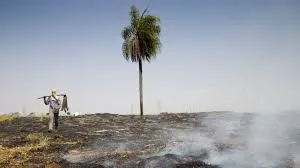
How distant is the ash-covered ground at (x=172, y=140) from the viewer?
1335 cm

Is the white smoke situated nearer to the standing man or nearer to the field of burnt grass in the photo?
the field of burnt grass

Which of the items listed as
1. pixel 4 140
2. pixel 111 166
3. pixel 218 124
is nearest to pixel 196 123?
pixel 218 124

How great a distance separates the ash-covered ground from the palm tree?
4.33 metres

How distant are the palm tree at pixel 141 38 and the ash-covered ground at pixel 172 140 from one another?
14.2 ft

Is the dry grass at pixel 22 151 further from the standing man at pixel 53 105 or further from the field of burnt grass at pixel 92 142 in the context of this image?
the standing man at pixel 53 105

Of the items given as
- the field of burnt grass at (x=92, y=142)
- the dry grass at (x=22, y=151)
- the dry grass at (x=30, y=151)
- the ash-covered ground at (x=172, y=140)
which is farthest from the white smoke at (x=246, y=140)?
the dry grass at (x=22, y=151)

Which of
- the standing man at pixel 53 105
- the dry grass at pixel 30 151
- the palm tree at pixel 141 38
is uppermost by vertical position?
the palm tree at pixel 141 38

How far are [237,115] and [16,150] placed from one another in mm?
17114

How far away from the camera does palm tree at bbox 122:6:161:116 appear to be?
28656 millimetres

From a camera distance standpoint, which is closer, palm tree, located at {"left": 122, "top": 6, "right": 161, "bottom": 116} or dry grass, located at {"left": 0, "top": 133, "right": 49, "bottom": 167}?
dry grass, located at {"left": 0, "top": 133, "right": 49, "bottom": 167}

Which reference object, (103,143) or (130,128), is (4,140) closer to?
(103,143)

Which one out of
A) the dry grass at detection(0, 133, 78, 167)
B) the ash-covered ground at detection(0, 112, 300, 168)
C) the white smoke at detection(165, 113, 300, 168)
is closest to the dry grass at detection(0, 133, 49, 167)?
the dry grass at detection(0, 133, 78, 167)

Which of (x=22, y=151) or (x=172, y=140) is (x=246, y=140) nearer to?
(x=172, y=140)

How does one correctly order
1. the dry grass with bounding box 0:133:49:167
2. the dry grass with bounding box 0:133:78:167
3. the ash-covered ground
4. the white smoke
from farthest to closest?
1. the dry grass with bounding box 0:133:49:167
2. the dry grass with bounding box 0:133:78:167
3. the white smoke
4. the ash-covered ground
